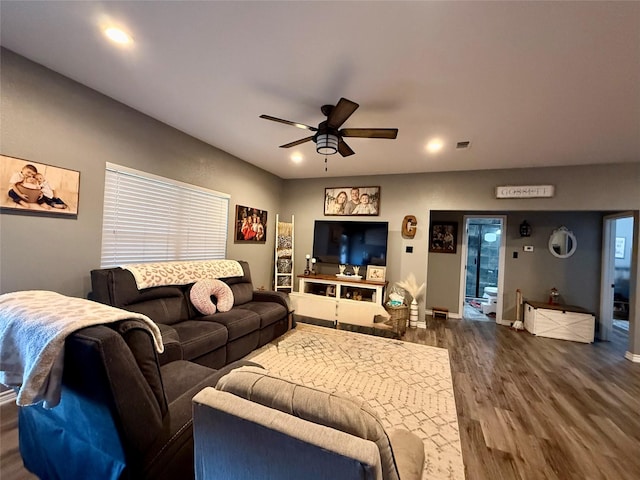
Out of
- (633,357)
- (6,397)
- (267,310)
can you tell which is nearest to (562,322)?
(633,357)

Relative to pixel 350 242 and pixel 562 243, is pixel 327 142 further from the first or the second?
pixel 562 243

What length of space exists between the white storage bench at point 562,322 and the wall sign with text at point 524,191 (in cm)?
184

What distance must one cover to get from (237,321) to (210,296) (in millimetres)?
518

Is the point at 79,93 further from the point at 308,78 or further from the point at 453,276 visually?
the point at 453,276

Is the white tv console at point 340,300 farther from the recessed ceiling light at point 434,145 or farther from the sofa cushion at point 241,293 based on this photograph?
the recessed ceiling light at point 434,145

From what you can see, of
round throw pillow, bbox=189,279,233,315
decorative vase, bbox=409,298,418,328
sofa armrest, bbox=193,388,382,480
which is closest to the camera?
sofa armrest, bbox=193,388,382,480

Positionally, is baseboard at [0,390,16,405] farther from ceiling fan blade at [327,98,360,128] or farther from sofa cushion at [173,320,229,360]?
ceiling fan blade at [327,98,360,128]

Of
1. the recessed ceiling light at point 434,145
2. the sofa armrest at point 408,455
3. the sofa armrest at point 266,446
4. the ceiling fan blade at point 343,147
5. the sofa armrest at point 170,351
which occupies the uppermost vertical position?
the recessed ceiling light at point 434,145

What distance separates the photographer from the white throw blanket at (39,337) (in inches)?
37.8

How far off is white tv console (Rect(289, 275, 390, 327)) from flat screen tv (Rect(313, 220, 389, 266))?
388mm

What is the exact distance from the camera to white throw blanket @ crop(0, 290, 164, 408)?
3.15 ft

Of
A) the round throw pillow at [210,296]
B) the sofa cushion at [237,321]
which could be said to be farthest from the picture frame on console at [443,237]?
the round throw pillow at [210,296]

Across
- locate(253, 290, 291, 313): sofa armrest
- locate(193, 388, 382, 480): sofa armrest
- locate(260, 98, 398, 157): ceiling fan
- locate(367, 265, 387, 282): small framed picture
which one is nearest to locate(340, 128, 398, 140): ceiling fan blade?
locate(260, 98, 398, 157): ceiling fan

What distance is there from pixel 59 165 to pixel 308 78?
2.19m
